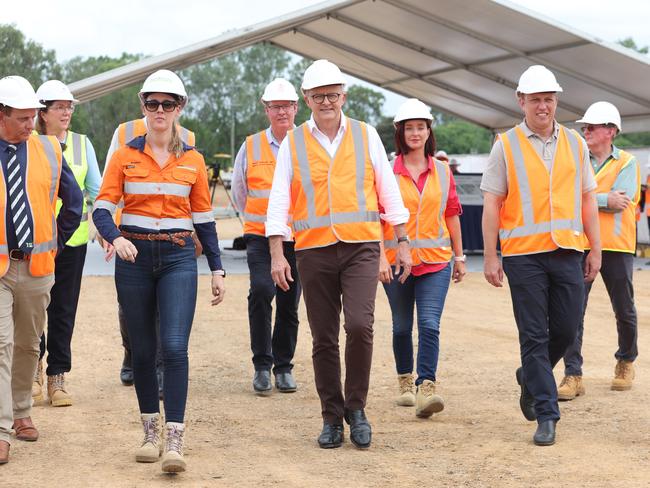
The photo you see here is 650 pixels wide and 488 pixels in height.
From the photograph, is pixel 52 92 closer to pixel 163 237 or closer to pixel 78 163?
pixel 78 163

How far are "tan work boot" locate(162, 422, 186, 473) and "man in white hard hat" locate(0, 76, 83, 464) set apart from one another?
89 centimetres

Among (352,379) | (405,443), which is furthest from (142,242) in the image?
(405,443)

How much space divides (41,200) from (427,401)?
2573mm

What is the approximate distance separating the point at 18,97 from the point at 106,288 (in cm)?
964

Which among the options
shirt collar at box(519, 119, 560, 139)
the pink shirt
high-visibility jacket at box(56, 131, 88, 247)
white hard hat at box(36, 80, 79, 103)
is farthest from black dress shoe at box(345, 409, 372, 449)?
white hard hat at box(36, 80, 79, 103)

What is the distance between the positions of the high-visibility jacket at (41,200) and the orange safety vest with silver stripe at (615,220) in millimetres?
3708

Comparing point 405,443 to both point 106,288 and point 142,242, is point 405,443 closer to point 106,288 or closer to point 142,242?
point 142,242

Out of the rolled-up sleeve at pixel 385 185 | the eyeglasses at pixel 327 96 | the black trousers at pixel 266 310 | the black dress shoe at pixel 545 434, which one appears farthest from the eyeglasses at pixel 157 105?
the black dress shoe at pixel 545 434

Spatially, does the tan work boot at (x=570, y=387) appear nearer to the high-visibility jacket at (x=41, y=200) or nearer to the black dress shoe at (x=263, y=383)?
the black dress shoe at (x=263, y=383)

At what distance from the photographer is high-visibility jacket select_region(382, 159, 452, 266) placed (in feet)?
23.7

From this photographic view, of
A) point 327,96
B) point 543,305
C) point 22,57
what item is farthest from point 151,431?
point 22,57

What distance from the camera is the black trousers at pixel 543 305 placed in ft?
20.4

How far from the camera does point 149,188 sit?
18.9 feet

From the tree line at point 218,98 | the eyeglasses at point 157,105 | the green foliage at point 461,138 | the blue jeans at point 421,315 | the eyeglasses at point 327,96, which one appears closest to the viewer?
the eyeglasses at point 157,105
